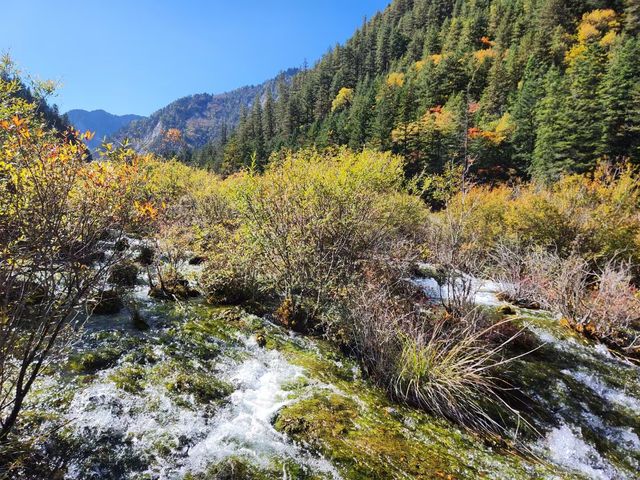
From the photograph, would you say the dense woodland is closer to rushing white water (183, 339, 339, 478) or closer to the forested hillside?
rushing white water (183, 339, 339, 478)

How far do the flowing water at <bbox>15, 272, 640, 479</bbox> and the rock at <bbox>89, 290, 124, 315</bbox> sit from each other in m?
0.33

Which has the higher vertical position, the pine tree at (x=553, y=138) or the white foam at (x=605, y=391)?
the pine tree at (x=553, y=138)

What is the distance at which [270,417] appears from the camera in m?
4.29

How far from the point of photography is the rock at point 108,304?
6.88 m

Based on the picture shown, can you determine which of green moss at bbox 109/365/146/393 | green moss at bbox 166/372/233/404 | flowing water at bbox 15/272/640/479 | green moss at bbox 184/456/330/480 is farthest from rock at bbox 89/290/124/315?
green moss at bbox 184/456/330/480

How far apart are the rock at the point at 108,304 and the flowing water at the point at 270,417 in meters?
0.33

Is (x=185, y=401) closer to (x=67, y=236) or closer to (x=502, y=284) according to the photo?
(x=67, y=236)

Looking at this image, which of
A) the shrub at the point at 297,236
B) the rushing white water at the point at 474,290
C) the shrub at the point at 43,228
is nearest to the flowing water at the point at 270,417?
the shrub at the point at 43,228

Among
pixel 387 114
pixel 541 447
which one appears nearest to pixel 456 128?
pixel 387 114

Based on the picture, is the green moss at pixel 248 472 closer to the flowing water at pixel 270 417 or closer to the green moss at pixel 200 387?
the flowing water at pixel 270 417

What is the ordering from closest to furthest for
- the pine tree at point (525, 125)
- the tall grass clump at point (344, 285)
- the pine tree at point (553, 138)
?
the tall grass clump at point (344, 285), the pine tree at point (553, 138), the pine tree at point (525, 125)

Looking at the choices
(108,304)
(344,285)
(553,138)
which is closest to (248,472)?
(344,285)

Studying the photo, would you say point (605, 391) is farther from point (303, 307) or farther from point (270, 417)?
point (270, 417)

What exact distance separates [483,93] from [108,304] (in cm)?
6011
